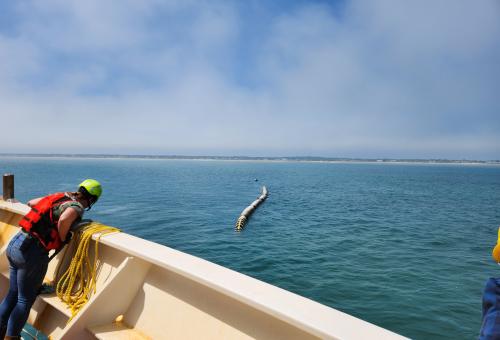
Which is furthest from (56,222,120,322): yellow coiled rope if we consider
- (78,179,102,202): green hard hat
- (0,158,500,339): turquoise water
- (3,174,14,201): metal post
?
(0,158,500,339): turquoise water

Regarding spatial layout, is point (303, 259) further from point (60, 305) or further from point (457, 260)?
point (60, 305)

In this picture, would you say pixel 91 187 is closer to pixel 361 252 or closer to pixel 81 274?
pixel 81 274

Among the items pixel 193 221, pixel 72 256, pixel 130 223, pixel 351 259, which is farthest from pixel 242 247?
pixel 72 256

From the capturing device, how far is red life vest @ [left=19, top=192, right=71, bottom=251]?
3.50 m

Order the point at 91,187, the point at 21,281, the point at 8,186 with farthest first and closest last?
the point at 8,186 < the point at 91,187 < the point at 21,281

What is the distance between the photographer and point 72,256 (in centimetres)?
428

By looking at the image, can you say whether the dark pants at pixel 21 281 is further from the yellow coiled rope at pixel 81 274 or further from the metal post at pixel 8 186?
the metal post at pixel 8 186

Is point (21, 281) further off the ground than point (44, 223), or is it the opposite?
point (44, 223)

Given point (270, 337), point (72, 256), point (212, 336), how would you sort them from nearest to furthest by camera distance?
point (270, 337)
point (212, 336)
point (72, 256)

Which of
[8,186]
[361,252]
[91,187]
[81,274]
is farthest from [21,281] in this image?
[361,252]

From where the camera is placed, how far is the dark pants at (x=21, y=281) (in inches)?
135

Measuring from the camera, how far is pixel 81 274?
12.9ft

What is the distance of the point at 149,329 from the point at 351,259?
1257 cm

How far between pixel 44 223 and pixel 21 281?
0.75 metres
